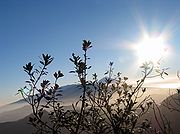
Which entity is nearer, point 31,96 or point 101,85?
point 31,96

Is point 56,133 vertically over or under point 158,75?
under

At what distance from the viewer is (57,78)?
7.13m

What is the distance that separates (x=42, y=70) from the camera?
6715mm

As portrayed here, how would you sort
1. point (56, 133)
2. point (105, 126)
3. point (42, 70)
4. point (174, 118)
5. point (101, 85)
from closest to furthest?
1. point (56, 133)
2. point (42, 70)
3. point (105, 126)
4. point (101, 85)
5. point (174, 118)

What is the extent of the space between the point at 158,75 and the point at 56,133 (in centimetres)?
260

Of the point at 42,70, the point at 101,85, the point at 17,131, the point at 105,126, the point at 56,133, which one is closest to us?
the point at 56,133

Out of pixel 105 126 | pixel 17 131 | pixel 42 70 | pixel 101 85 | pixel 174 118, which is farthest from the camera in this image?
pixel 17 131

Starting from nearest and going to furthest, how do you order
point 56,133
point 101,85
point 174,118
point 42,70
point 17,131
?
point 56,133
point 42,70
point 101,85
point 174,118
point 17,131

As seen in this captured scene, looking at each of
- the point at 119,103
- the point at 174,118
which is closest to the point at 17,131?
the point at 174,118

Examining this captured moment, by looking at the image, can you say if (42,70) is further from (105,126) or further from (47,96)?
(105,126)

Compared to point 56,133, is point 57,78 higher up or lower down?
higher up

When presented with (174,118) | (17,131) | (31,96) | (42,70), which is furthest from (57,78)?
(17,131)

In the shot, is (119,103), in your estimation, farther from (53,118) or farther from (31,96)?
(31,96)

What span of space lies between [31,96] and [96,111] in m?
1.69
